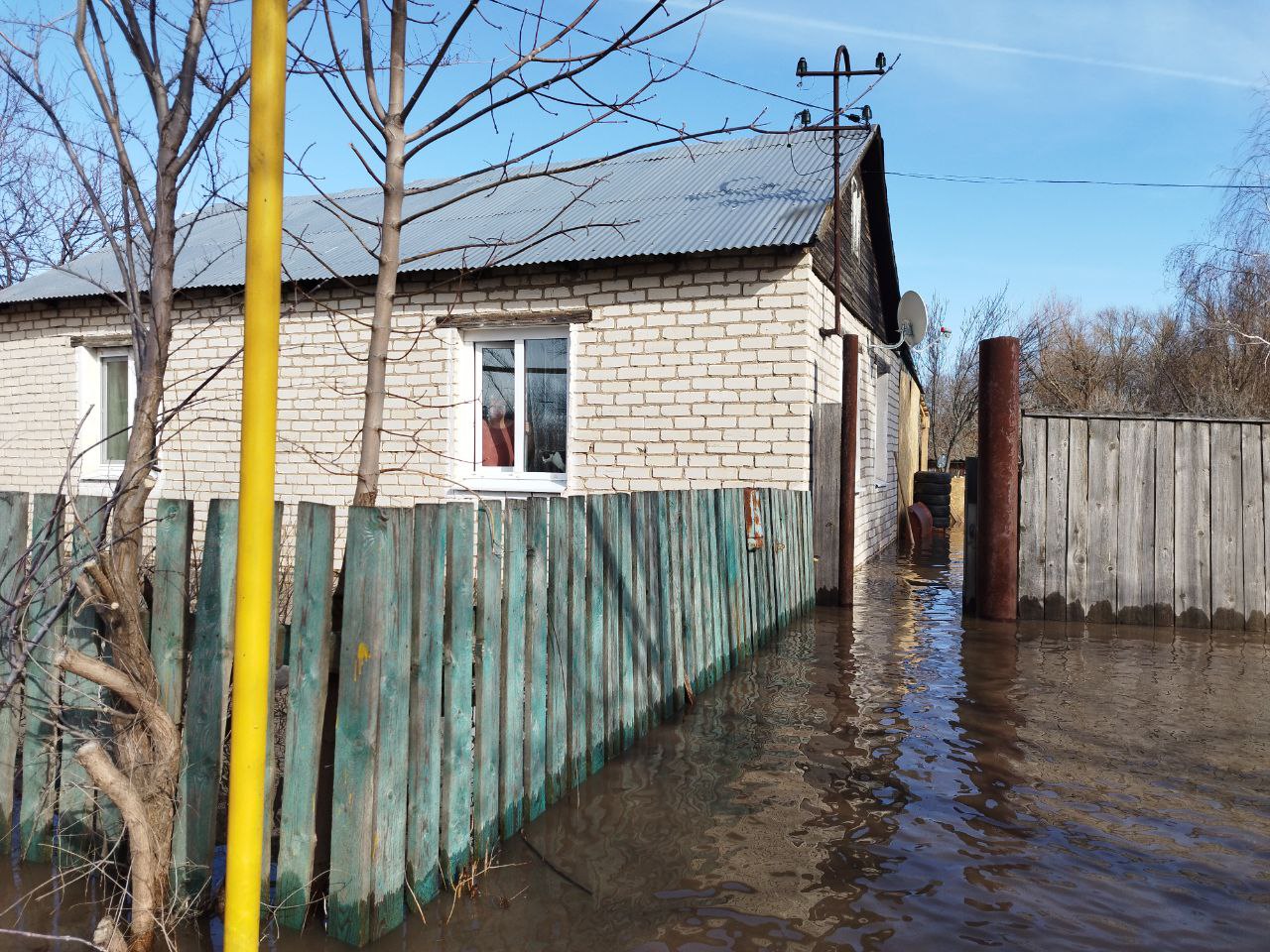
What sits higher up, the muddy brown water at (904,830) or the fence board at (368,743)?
the fence board at (368,743)

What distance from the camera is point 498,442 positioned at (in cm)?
905

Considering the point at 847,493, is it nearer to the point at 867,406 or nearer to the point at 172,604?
the point at 867,406

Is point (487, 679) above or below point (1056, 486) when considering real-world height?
below

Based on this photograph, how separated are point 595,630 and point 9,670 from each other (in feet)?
6.61

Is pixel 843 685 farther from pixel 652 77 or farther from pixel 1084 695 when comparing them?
pixel 652 77

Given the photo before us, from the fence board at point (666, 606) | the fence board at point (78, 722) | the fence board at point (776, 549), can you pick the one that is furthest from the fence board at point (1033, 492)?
Answer: the fence board at point (78, 722)

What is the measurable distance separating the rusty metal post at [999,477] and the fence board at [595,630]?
456cm

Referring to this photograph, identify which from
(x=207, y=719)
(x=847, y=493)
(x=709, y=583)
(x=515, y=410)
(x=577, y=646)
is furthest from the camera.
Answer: (x=515, y=410)

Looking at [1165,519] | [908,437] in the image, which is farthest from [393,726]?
[908,437]

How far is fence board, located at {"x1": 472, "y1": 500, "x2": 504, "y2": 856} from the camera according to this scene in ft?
9.44

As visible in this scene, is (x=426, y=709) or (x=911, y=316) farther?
(x=911, y=316)

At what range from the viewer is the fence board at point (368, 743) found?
237 centimetres

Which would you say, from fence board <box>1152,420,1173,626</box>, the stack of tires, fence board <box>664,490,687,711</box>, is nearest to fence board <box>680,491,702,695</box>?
fence board <box>664,490,687,711</box>

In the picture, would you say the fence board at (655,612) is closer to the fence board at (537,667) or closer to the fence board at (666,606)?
the fence board at (666,606)
